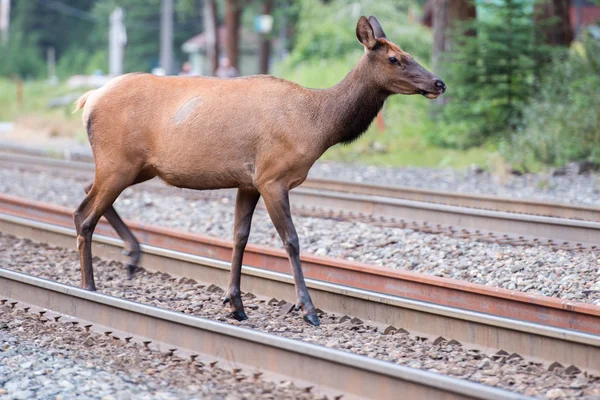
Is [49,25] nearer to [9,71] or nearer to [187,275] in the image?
[9,71]

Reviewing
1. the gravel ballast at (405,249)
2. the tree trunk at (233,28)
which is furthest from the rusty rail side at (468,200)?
the tree trunk at (233,28)

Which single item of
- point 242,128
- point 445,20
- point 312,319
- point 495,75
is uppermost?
point 445,20

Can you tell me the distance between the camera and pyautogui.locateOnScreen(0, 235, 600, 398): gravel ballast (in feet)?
18.1

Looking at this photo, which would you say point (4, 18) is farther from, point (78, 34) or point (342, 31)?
point (342, 31)

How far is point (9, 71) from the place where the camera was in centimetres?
7312

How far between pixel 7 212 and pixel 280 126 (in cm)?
610

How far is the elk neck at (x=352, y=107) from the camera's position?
7.09m

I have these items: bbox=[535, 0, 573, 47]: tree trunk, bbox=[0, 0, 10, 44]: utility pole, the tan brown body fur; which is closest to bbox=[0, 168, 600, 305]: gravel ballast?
the tan brown body fur

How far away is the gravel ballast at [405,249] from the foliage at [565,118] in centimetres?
628

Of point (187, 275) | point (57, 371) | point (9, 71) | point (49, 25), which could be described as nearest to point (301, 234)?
point (187, 275)

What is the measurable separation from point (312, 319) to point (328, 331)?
0.66 feet

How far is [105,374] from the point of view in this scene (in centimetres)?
561

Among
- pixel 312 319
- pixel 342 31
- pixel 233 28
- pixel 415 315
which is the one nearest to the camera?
pixel 415 315

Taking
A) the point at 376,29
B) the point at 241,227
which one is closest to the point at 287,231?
the point at 241,227
